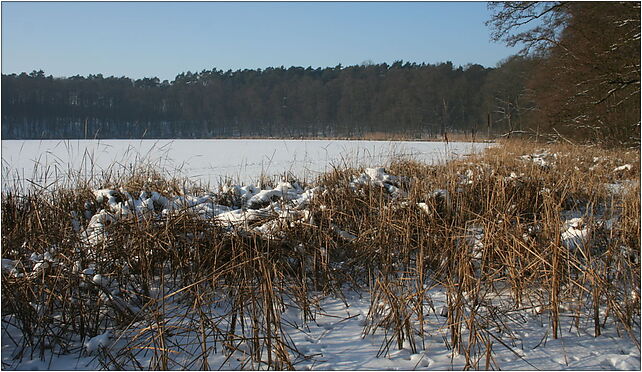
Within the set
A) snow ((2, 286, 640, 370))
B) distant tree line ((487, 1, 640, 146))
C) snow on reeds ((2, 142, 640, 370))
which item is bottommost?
snow ((2, 286, 640, 370))

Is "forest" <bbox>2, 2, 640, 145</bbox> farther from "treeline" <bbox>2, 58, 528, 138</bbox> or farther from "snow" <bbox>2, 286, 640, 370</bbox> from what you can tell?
"snow" <bbox>2, 286, 640, 370</bbox>

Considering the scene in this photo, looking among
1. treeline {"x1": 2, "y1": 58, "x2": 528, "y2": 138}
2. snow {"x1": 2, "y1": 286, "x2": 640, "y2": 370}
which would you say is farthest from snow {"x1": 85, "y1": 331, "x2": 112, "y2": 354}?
treeline {"x1": 2, "y1": 58, "x2": 528, "y2": 138}

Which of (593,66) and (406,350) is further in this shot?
Result: (593,66)

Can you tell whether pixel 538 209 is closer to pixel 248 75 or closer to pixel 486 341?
pixel 486 341

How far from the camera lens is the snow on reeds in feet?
6.74

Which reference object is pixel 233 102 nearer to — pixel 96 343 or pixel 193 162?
pixel 193 162

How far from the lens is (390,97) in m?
41.5

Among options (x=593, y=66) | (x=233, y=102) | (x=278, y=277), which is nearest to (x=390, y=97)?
(x=233, y=102)

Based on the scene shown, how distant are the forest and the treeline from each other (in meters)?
0.14

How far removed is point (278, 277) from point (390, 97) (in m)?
40.4

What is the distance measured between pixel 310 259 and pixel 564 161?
18.0ft

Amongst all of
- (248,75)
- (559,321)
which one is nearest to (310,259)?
(559,321)

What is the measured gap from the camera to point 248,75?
2603 inches

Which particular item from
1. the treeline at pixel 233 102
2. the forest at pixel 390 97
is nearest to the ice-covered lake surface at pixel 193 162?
the forest at pixel 390 97
